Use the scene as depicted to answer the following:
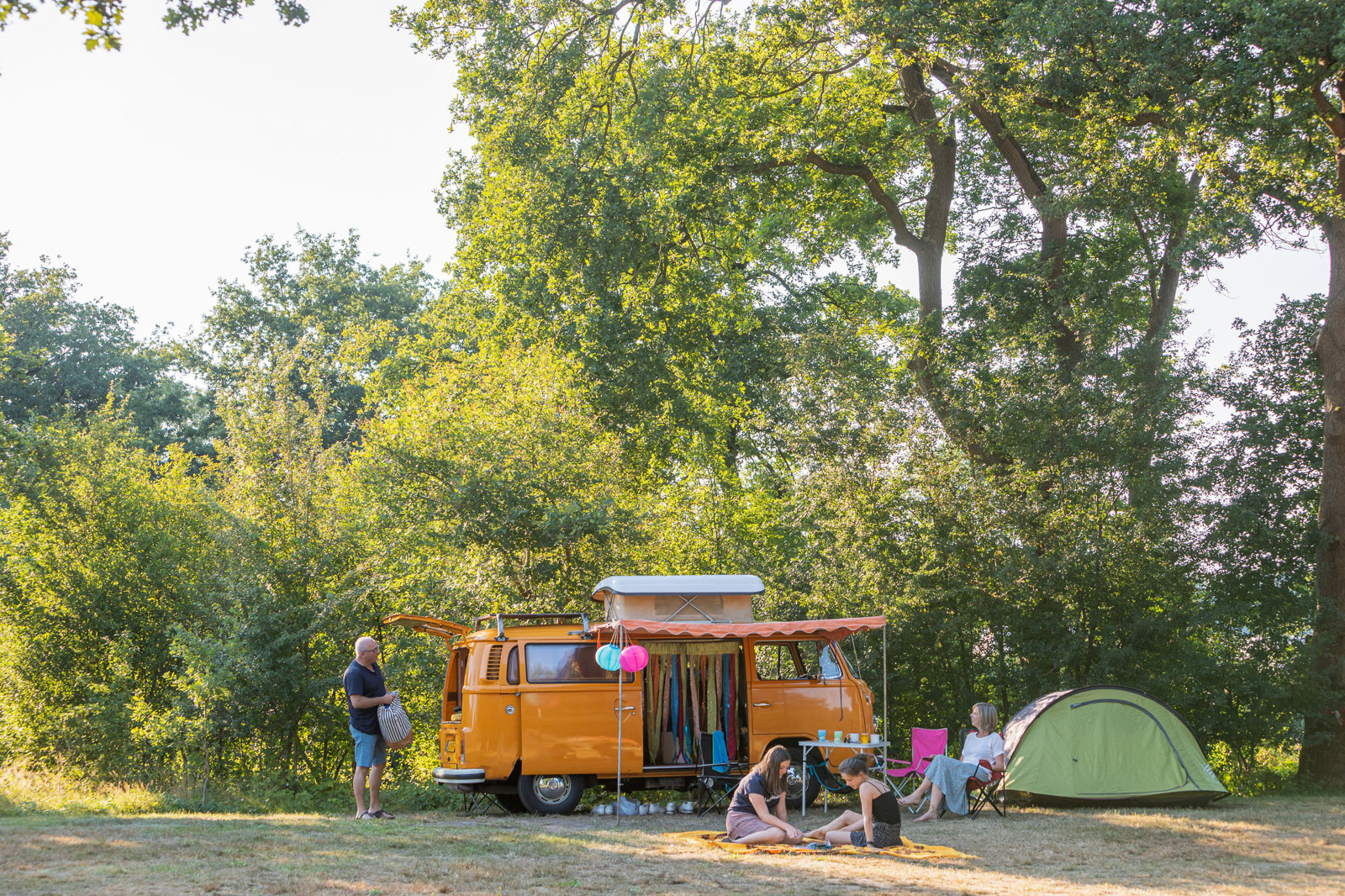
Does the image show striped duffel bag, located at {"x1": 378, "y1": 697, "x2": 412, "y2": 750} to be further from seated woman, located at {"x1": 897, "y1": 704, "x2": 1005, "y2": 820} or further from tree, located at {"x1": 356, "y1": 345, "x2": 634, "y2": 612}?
seated woman, located at {"x1": 897, "y1": 704, "x2": 1005, "y2": 820}

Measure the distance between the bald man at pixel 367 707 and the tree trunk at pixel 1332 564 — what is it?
37.7 feet

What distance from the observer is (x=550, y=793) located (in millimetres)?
11055

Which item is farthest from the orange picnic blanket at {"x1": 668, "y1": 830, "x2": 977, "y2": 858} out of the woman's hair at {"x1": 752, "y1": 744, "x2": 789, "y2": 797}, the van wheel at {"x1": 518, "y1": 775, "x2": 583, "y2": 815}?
the van wheel at {"x1": 518, "y1": 775, "x2": 583, "y2": 815}

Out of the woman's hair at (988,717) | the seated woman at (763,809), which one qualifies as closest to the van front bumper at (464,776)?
the seated woman at (763,809)

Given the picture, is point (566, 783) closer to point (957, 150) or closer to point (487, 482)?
point (487, 482)

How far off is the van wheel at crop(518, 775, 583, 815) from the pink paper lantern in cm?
137

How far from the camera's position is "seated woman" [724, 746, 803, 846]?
827cm

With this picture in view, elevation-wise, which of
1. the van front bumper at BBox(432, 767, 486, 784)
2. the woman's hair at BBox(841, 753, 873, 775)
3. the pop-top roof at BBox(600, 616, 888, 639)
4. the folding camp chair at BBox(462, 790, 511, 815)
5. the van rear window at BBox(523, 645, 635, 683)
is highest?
the pop-top roof at BBox(600, 616, 888, 639)

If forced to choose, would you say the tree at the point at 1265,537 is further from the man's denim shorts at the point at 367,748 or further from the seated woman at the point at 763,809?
the man's denim shorts at the point at 367,748

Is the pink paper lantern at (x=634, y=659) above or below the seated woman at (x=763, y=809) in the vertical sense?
above

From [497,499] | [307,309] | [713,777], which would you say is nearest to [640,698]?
[713,777]

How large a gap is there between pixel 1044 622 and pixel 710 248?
8.74 metres

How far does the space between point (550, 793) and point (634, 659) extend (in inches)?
65.5

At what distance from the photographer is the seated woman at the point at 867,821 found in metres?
8.18
